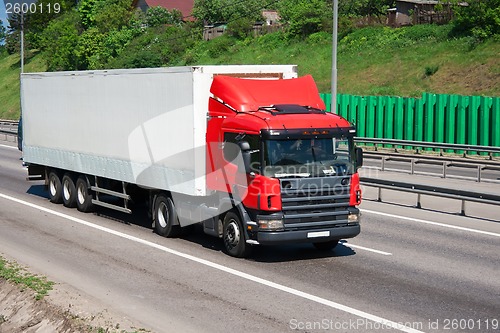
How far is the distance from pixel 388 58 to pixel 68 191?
34673 mm

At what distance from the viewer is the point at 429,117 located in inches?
1587

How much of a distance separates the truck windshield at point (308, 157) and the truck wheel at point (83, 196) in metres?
8.22

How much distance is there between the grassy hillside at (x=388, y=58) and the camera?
151 feet

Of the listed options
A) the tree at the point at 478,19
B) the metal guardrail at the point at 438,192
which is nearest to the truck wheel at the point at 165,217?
the metal guardrail at the point at 438,192

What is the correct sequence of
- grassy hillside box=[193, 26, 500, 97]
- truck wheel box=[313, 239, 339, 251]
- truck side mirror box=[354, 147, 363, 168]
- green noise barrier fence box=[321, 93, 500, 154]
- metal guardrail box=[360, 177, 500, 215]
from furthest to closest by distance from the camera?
grassy hillside box=[193, 26, 500, 97]
green noise barrier fence box=[321, 93, 500, 154]
metal guardrail box=[360, 177, 500, 215]
truck wheel box=[313, 239, 339, 251]
truck side mirror box=[354, 147, 363, 168]

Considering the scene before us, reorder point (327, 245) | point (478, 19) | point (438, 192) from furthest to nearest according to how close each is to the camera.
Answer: point (478, 19), point (438, 192), point (327, 245)

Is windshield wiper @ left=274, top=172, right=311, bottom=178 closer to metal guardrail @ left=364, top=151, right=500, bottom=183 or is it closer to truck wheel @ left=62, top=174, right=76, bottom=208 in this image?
truck wheel @ left=62, top=174, right=76, bottom=208

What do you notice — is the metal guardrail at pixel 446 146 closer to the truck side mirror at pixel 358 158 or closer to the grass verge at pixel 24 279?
the truck side mirror at pixel 358 158

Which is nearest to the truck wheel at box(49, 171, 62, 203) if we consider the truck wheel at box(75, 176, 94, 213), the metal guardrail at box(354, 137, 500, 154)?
the truck wheel at box(75, 176, 94, 213)

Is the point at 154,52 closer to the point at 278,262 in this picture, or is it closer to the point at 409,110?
the point at 409,110

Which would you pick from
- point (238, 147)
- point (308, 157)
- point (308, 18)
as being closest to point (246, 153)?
point (238, 147)

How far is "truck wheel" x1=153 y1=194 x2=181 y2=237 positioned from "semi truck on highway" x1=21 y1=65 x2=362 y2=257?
23mm

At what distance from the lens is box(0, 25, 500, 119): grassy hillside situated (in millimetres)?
45938

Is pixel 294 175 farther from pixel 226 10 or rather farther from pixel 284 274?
pixel 226 10
